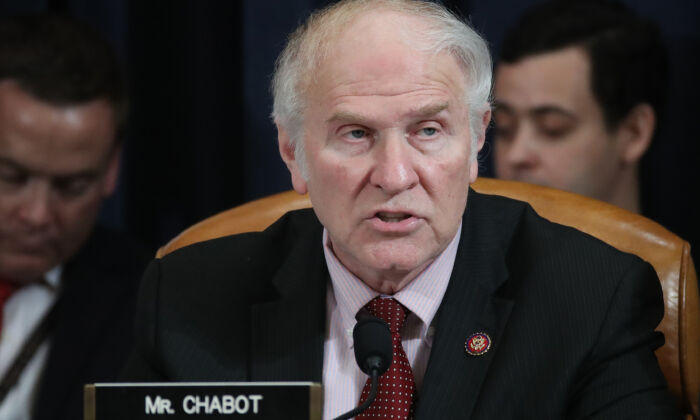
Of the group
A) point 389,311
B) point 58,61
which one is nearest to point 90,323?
point 58,61

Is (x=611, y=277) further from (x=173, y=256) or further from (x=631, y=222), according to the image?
(x=173, y=256)

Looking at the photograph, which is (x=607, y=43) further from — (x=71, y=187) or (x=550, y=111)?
(x=71, y=187)

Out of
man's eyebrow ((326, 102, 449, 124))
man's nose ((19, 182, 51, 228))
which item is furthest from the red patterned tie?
man's nose ((19, 182, 51, 228))

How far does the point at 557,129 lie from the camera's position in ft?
8.84

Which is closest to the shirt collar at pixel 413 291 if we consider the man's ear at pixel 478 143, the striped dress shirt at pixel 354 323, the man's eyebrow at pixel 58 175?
the striped dress shirt at pixel 354 323

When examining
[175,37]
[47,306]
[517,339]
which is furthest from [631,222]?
[175,37]

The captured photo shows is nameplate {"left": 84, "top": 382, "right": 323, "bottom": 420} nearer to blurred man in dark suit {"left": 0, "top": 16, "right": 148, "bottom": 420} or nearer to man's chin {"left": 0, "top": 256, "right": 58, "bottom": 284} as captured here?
blurred man in dark suit {"left": 0, "top": 16, "right": 148, "bottom": 420}

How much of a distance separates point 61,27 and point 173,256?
1.03 meters

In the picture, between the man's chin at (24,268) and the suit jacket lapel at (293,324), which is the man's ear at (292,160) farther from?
the man's chin at (24,268)

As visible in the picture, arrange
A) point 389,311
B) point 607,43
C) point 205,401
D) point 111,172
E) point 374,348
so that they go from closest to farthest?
point 205,401 → point 374,348 → point 389,311 → point 111,172 → point 607,43

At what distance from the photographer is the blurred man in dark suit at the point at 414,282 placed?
4.81 ft

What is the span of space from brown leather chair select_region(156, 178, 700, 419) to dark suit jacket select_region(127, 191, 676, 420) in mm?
73

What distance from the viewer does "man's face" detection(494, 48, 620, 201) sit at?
268 cm

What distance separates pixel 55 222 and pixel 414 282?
1243 mm
